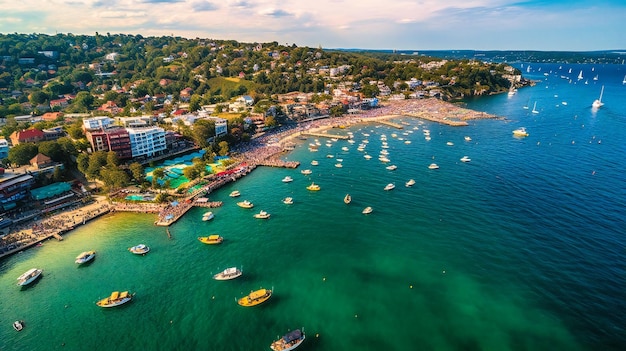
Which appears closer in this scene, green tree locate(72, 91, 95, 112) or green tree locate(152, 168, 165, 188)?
green tree locate(152, 168, 165, 188)

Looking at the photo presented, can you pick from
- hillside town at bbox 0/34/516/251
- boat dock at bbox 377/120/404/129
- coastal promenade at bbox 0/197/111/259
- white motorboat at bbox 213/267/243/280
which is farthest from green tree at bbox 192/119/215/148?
boat dock at bbox 377/120/404/129

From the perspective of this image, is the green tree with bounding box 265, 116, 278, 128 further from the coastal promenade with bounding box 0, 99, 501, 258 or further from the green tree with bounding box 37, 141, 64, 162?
the green tree with bounding box 37, 141, 64, 162

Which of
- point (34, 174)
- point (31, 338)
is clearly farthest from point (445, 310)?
point (34, 174)

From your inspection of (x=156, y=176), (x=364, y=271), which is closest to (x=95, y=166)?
(x=156, y=176)

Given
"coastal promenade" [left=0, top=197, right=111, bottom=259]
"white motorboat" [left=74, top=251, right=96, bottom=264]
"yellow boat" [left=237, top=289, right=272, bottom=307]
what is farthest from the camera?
"coastal promenade" [left=0, top=197, right=111, bottom=259]

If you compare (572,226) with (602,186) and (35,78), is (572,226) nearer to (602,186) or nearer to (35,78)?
(602,186)

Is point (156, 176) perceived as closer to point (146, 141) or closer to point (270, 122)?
point (146, 141)

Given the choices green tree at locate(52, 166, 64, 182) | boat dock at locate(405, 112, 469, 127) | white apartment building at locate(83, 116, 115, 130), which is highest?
white apartment building at locate(83, 116, 115, 130)
